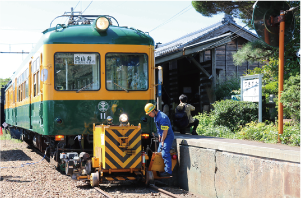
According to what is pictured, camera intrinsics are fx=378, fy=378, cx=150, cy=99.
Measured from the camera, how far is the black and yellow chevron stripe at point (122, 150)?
6.80 m

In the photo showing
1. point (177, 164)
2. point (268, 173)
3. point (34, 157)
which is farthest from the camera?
point (34, 157)

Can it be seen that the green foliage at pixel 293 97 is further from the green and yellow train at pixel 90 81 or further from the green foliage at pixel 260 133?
the green and yellow train at pixel 90 81

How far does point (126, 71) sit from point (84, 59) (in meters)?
0.92

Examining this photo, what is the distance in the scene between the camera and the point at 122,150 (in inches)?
271

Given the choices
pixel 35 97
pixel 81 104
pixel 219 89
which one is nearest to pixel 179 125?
pixel 81 104

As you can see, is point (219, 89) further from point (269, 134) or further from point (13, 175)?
point (13, 175)

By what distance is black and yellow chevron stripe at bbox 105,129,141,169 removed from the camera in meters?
6.80

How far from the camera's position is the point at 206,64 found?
16062 mm

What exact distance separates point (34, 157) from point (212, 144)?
770 cm

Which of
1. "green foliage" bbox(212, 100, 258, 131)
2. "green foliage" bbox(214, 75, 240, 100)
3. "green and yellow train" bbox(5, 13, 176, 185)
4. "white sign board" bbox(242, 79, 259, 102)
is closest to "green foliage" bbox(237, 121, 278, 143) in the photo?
"white sign board" bbox(242, 79, 259, 102)

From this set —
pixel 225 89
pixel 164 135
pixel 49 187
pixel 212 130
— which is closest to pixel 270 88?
pixel 212 130

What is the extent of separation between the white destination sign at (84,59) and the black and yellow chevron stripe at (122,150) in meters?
1.87

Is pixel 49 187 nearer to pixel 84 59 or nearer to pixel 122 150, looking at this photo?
pixel 122 150

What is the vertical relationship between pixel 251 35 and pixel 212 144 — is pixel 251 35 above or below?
above
